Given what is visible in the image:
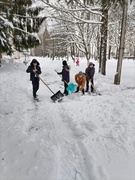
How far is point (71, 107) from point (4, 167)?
337 cm

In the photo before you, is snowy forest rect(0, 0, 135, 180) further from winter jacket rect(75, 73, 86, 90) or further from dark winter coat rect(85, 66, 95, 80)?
dark winter coat rect(85, 66, 95, 80)

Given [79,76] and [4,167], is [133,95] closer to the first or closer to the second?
[79,76]

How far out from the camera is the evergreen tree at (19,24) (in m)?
5.65

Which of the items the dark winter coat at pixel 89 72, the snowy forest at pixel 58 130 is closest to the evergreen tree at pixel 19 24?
the snowy forest at pixel 58 130

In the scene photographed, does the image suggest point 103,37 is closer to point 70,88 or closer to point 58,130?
point 70,88

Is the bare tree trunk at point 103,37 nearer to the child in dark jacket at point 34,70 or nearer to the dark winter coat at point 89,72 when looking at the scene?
the dark winter coat at point 89,72

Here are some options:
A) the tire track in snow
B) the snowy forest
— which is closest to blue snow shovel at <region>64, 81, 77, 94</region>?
the snowy forest

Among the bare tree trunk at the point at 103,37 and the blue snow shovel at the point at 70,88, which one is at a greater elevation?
the bare tree trunk at the point at 103,37

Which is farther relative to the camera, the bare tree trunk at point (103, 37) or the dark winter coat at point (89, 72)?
the bare tree trunk at point (103, 37)

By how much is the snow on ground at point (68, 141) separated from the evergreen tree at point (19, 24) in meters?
2.52

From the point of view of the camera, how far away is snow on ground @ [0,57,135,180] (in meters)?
2.96

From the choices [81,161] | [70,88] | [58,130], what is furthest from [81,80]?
[81,161]

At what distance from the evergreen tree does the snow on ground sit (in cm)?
252

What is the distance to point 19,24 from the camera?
6527mm
